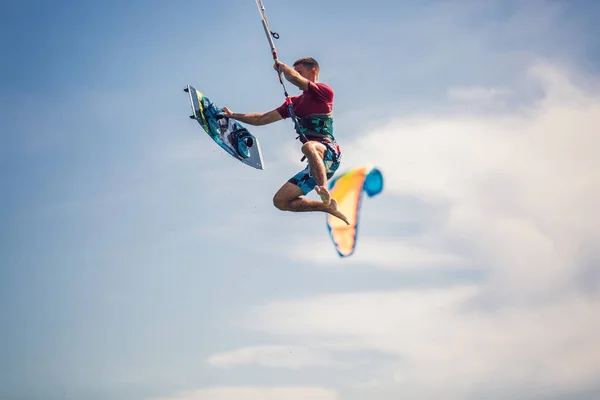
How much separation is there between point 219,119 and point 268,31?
274cm

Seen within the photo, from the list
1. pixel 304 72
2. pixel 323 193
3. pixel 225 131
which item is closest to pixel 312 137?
pixel 304 72

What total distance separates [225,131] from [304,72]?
8.30ft

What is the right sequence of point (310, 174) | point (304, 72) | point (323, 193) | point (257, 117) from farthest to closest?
point (257, 117), point (304, 72), point (310, 174), point (323, 193)

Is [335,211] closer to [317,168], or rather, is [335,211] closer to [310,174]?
[310,174]

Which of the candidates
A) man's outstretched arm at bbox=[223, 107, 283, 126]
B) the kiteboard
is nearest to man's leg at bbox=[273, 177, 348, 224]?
man's outstretched arm at bbox=[223, 107, 283, 126]

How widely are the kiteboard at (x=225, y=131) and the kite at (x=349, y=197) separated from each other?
2.03 meters

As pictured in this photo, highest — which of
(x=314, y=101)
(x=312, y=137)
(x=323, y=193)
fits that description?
(x=314, y=101)

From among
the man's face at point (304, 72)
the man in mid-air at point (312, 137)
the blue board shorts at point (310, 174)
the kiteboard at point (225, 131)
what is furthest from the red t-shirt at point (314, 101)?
the kiteboard at point (225, 131)

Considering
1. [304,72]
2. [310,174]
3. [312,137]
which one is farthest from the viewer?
[312,137]

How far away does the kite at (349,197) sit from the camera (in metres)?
11.8

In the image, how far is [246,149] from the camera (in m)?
13.9

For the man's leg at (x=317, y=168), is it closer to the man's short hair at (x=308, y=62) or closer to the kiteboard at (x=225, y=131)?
the man's short hair at (x=308, y=62)

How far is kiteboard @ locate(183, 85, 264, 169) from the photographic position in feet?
42.4

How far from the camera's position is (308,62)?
11.5 m
